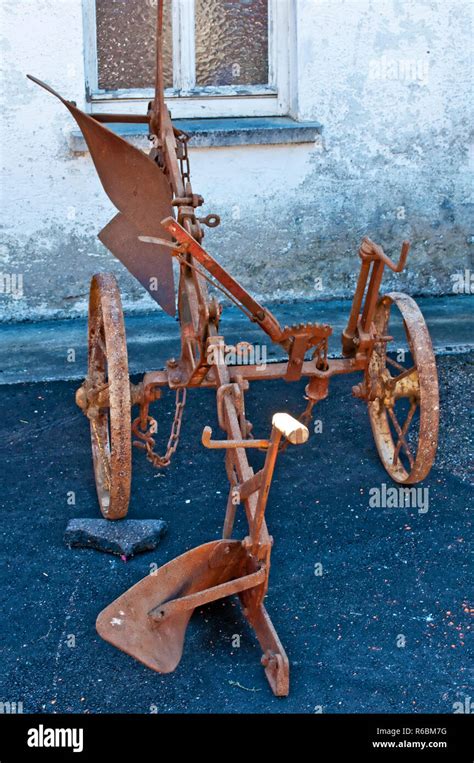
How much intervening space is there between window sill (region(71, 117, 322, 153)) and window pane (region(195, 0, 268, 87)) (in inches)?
12.9

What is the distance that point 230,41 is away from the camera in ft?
20.6

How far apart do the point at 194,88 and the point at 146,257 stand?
2572 millimetres

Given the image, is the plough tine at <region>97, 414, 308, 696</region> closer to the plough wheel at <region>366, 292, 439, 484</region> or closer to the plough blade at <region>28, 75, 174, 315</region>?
the plough wheel at <region>366, 292, 439, 484</region>

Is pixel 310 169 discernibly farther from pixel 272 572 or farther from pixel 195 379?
pixel 272 572

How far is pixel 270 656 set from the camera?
2891 millimetres

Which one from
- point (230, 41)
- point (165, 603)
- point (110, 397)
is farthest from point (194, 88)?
point (165, 603)

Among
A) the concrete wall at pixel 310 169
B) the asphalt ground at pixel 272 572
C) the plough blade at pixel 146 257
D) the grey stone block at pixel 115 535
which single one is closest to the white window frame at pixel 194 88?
the concrete wall at pixel 310 169

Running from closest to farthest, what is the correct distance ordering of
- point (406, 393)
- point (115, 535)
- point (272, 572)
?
Result: 1. point (272, 572)
2. point (115, 535)
3. point (406, 393)

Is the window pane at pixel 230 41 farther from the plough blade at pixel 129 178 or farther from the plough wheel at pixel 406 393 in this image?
the plough wheel at pixel 406 393

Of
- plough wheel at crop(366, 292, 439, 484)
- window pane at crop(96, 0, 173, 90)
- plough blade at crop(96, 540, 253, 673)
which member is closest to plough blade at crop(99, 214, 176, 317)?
plough wheel at crop(366, 292, 439, 484)

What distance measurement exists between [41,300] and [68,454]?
80.9 inches

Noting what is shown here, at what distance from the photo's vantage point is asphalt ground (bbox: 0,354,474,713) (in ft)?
9.45

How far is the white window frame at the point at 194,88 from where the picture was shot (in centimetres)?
614
